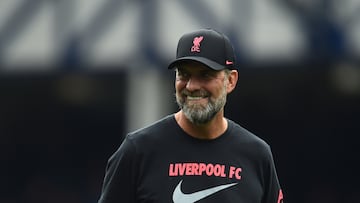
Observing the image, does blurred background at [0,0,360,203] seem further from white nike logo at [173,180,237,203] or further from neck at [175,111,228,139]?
white nike logo at [173,180,237,203]

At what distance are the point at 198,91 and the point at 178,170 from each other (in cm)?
32

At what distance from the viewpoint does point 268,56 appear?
12461mm

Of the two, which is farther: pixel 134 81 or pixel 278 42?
pixel 134 81

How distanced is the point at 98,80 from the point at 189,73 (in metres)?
16.2

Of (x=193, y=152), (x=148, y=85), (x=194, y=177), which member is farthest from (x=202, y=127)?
(x=148, y=85)

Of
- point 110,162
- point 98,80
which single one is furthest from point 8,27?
point 110,162

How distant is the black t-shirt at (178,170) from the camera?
400 centimetres

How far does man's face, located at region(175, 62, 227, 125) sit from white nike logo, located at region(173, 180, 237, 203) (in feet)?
0.87

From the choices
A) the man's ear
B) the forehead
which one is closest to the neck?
the man's ear

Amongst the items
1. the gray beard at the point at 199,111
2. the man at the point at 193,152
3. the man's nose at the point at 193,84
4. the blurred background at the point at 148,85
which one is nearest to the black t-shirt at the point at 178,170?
the man at the point at 193,152

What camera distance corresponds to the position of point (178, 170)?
13.2 ft

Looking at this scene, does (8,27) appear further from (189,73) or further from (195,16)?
(189,73)

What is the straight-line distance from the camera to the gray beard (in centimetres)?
398

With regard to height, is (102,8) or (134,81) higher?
(102,8)
